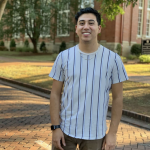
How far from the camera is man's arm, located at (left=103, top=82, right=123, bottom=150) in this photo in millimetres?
1811

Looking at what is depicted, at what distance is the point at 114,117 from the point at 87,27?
0.75 meters

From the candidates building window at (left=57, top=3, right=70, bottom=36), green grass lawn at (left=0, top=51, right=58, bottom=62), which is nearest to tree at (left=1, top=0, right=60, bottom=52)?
building window at (left=57, top=3, right=70, bottom=36)

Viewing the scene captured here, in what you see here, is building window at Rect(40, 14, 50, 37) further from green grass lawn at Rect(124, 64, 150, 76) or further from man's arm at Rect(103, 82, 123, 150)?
man's arm at Rect(103, 82, 123, 150)

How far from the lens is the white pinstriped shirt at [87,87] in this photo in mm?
1758

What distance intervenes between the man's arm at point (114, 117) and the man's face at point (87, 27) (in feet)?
1.44

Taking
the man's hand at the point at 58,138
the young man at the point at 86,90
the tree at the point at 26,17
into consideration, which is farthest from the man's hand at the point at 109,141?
the tree at the point at 26,17

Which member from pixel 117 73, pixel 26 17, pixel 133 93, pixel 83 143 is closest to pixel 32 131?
pixel 83 143

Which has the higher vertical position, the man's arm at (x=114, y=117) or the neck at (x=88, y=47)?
the neck at (x=88, y=47)

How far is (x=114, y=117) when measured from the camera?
6.02 feet

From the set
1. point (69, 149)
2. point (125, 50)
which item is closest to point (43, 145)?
point (69, 149)

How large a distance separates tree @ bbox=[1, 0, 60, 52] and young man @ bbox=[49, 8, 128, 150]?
23979mm

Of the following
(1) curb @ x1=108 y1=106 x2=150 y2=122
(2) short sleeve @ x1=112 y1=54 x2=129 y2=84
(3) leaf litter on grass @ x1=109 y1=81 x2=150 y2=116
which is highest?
(2) short sleeve @ x1=112 y1=54 x2=129 y2=84

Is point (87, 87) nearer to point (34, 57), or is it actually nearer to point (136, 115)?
point (136, 115)

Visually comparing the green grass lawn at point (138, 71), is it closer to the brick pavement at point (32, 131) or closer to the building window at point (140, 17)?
the brick pavement at point (32, 131)
